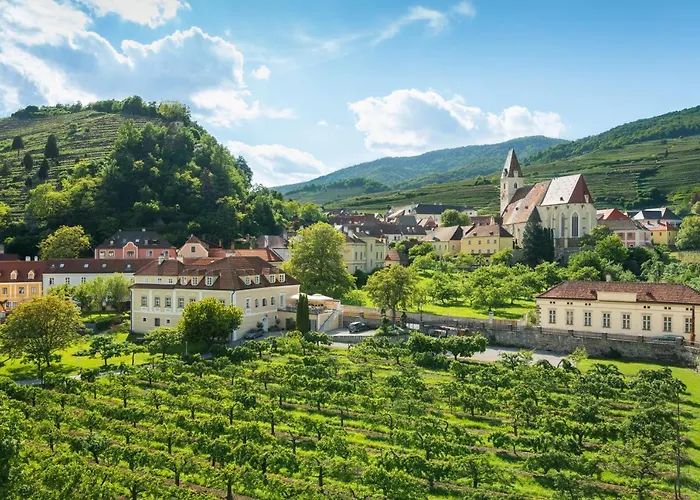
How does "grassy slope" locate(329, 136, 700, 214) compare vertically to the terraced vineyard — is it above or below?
above

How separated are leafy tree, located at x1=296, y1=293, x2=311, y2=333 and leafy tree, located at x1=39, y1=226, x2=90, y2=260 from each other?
4595cm

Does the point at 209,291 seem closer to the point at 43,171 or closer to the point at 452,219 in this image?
the point at 452,219

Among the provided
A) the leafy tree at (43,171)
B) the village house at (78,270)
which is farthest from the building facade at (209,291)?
the leafy tree at (43,171)

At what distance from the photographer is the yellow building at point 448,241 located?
101125 millimetres

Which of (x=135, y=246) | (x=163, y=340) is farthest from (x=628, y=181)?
(x=163, y=340)

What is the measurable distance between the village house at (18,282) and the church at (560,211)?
67.2 m

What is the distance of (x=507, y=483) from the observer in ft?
66.2

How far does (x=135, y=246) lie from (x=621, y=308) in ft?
213

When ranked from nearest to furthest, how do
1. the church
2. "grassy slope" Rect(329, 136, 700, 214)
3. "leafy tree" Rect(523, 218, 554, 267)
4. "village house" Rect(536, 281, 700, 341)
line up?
"village house" Rect(536, 281, 700, 341) < "leafy tree" Rect(523, 218, 554, 267) < the church < "grassy slope" Rect(329, 136, 700, 214)

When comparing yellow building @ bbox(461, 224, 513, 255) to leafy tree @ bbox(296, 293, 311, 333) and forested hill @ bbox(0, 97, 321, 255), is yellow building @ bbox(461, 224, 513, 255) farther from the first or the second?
leafy tree @ bbox(296, 293, 311, 333)

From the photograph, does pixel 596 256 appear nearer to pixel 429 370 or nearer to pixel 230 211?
pixel 429 370

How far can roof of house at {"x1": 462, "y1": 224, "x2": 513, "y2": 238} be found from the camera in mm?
94438

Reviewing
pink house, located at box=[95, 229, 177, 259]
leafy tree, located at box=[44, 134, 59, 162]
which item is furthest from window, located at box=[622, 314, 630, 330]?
leafy tree, located at box=[44, 134, 59, 162]

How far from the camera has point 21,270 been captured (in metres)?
66.8
